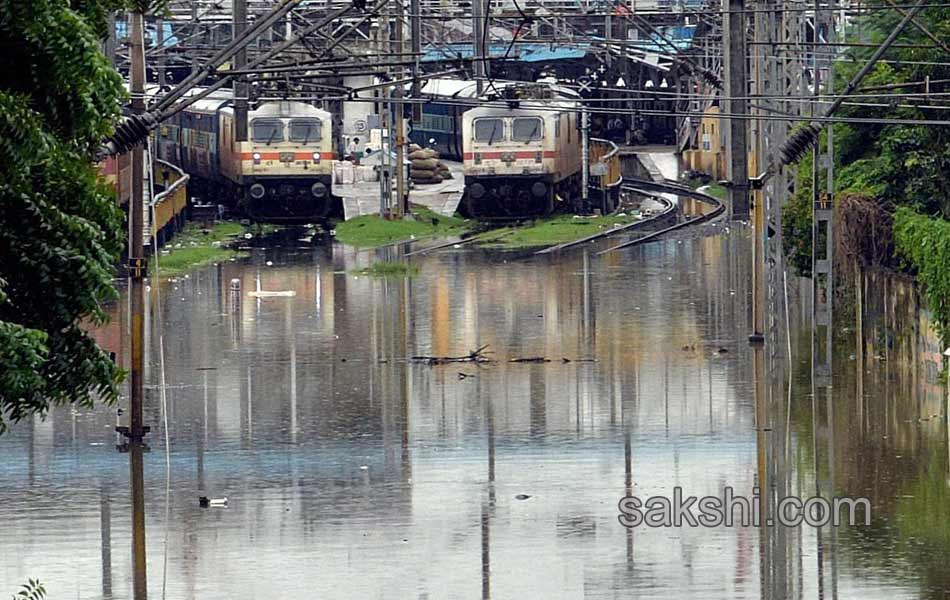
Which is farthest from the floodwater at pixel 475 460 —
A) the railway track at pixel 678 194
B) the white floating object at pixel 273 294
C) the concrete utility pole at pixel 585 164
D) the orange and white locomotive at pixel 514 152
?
the concrete utility pole at pixel 585 164

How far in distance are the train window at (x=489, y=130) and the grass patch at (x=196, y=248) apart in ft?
17.4

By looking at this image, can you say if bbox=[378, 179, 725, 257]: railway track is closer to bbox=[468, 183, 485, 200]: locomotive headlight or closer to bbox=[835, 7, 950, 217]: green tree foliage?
bbox=[468, 183, 485, 200]: locomotive headlight

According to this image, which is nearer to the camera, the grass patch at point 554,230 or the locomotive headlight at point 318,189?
the grass patch at point 554,230

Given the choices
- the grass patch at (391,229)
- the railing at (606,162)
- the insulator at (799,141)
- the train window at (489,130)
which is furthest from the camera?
the railing at (606,162)

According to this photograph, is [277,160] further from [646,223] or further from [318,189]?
[646,223]

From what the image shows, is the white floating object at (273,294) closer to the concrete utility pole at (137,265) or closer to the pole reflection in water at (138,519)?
the pole reflection in water at (138,519)

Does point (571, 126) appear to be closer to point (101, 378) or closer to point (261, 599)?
point (261, 599)

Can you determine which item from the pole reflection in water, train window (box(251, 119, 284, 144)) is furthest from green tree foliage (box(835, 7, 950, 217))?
train window (box(251, 119, 284, 144))

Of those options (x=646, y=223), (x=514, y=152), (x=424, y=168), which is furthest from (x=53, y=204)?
(x=424, y=168)

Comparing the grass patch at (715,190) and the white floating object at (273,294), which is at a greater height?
the grass patch at (715,190)

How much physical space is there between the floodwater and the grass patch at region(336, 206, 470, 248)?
909 centimetres

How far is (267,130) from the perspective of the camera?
3972 centimetres

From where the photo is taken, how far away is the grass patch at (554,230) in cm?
3697

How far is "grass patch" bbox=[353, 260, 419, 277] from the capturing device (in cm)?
3234
